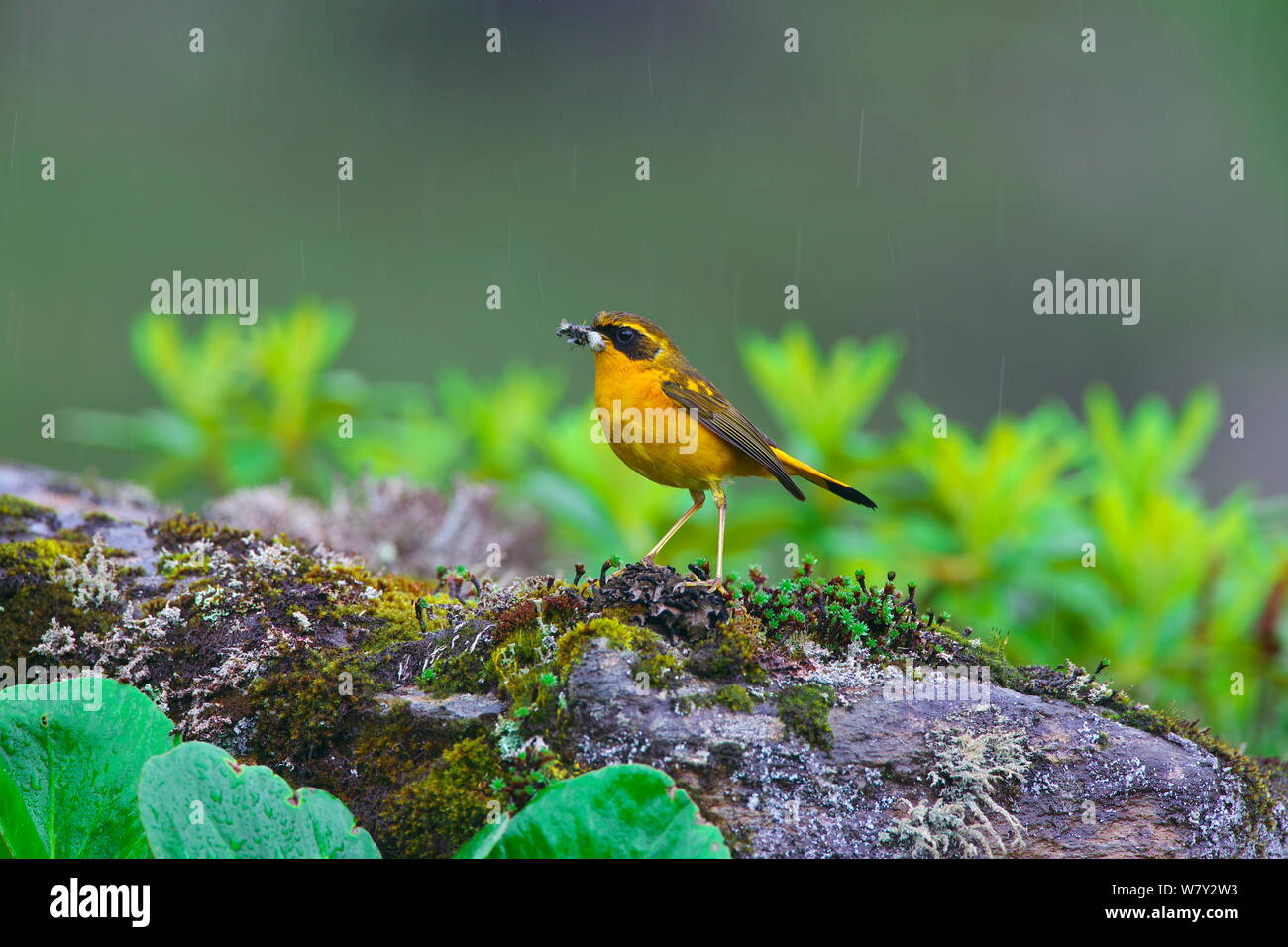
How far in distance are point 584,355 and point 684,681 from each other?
36.4 feet

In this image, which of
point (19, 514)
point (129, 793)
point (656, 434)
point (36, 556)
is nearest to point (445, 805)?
point (129, 793)

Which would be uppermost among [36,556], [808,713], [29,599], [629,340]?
[629,340]

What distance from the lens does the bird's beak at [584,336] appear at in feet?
13.7

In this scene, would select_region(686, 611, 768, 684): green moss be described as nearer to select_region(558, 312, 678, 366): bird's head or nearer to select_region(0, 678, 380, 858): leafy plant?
select_region(0, 678, 380, 858): leafy plant

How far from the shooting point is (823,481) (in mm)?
4223

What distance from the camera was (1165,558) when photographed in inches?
194

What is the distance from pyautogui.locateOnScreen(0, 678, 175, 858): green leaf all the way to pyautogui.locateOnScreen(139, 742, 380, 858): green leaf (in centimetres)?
30

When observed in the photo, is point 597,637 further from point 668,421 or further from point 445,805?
point 668,421

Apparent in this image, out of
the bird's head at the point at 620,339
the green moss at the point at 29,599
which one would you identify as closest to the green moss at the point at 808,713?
the bird's head at the point at 620,339

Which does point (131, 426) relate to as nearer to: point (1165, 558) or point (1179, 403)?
point (1165, 558)

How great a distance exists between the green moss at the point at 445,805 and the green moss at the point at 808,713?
0.73m

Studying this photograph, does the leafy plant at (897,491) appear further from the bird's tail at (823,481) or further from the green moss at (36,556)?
the green moss at (36,556)

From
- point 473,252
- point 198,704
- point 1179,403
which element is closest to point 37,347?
point 473,252

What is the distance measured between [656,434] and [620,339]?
0.46m
